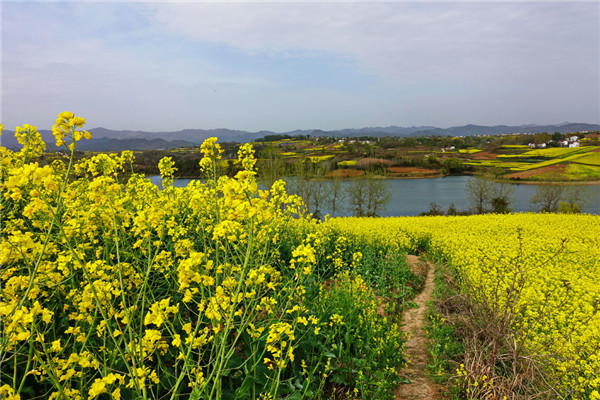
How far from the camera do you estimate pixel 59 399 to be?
1904 millimetres

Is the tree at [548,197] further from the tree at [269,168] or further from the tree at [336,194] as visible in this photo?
the tree at [269,168]

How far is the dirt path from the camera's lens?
418cm

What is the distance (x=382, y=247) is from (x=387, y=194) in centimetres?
3005

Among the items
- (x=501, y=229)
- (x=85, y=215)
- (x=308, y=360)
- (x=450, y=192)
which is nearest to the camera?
(x=85, y=215)

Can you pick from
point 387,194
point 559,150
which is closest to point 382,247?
point 387,194

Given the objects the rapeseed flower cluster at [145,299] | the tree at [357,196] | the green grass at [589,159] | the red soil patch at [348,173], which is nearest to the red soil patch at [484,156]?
the green grass at [589,159]

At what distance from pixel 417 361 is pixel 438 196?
48.2 m

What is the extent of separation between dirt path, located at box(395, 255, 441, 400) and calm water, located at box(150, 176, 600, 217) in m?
30.2

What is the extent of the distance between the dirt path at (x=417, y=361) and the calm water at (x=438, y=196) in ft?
99.1

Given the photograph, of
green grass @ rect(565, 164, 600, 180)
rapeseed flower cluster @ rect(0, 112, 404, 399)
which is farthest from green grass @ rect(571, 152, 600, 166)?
rapeseed flower cluster @ rect(0, 112, 404, 399)

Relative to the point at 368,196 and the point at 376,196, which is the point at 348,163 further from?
the point at 376,196

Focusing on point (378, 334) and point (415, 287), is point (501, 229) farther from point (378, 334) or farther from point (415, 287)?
point (378, 334)

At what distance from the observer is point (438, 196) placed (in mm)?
48781

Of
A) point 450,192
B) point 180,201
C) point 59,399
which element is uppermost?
point 180,201
